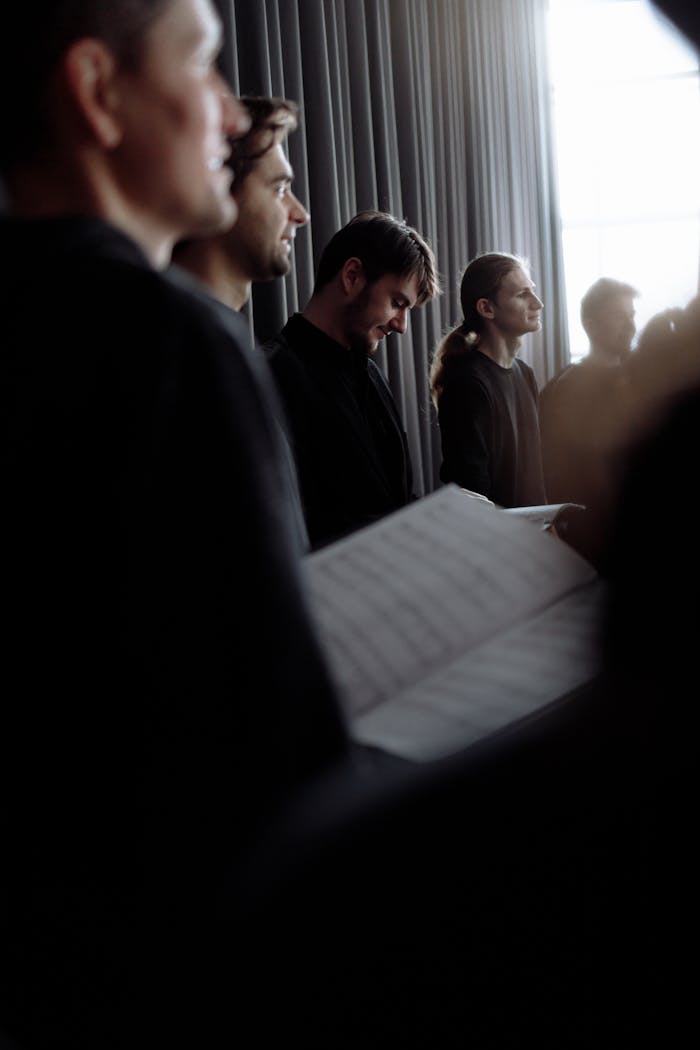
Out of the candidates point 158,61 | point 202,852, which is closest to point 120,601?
point 202,852

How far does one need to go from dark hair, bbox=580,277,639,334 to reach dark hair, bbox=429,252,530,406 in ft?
1.78

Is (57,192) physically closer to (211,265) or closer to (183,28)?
(183,28)

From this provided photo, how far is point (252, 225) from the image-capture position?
2.15 m

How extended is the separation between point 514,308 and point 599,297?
738mm

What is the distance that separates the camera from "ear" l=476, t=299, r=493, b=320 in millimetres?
3617

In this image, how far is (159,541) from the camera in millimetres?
565

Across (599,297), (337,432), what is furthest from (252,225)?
(599,297)

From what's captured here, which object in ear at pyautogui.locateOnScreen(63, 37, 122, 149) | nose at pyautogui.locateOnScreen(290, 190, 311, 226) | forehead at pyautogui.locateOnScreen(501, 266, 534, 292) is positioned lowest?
forehead at pyautogui.locateOnScreen(501, 266, 534, 292)

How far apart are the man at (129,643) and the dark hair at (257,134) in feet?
5.49

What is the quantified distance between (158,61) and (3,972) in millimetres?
628

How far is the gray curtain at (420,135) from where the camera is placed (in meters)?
3.95

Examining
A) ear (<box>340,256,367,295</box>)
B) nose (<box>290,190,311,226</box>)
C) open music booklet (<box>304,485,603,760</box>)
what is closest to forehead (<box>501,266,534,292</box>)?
ear (<box>340,256,367,295</box>)

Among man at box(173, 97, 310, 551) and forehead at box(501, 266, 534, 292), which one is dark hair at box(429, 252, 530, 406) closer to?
forehead at box(501, 266, 534, 292)

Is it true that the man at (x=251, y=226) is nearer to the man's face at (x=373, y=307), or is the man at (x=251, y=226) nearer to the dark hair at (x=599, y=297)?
the man's face at (x=373, y=307)
